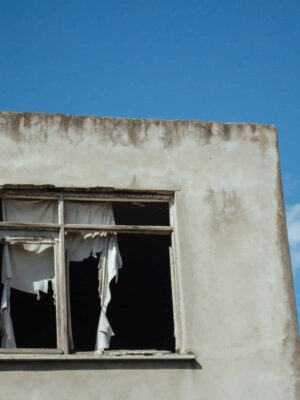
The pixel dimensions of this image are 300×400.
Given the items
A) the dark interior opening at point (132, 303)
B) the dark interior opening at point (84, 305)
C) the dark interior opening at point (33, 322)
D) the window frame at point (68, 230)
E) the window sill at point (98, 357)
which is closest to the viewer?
the window sill at point (98, 357)

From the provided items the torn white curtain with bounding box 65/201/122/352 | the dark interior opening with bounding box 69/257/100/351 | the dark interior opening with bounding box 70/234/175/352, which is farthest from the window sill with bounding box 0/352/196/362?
the dark interior opening with bounding box 69/257/100/351

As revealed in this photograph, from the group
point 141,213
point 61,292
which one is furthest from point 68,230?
point 141,213

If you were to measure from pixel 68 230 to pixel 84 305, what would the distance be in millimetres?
5117

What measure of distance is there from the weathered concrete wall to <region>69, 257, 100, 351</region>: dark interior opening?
175 inches

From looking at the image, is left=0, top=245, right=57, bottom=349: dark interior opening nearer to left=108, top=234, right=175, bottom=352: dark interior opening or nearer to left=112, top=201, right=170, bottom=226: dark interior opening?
left=108, top=234, right=175, bottom=352: dark interior opening

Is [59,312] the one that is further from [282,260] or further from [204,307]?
[282,260]

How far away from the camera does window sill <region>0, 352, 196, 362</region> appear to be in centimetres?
1018

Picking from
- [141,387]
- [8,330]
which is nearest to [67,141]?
[8,330]

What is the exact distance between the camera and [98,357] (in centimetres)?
1045

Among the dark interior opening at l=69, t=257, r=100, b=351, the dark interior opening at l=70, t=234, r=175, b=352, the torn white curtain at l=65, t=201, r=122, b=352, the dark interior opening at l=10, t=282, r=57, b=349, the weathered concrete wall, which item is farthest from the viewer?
the dark interior opening at l=10, t=282, r=57, b=349

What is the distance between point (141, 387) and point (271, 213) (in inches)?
124

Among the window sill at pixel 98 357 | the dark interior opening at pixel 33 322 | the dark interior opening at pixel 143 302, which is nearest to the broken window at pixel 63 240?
the window sill at pixel 98 357

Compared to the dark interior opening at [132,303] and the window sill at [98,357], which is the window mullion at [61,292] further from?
the dark interior opening at [132,303]

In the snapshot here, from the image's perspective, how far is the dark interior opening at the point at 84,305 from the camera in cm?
1578
